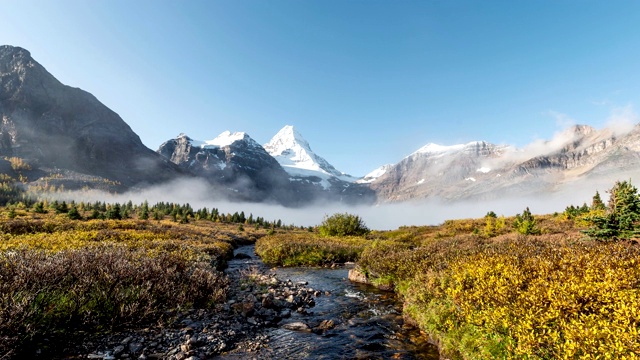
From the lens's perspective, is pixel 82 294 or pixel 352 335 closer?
pixel 82 294

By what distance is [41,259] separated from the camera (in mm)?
13461

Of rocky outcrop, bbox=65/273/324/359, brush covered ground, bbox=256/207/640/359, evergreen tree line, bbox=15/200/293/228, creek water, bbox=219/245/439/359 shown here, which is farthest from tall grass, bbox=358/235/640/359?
evergreen tree line, bbox=15/200/293/228

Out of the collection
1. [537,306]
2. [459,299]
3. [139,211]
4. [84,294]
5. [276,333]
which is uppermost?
[537,306]

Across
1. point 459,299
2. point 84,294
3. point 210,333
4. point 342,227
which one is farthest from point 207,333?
point 342,227

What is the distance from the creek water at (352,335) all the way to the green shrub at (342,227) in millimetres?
39645

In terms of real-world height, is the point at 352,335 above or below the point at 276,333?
above

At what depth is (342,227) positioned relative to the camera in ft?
198

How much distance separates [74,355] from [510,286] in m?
14.1

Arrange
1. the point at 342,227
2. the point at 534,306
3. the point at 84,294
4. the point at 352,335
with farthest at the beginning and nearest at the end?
the point at 342,227, the point at 352,335, the point at 84,294, the point at 534,306

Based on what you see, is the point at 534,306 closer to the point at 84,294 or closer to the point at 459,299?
the point at 459,299

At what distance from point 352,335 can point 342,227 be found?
46874 millimetres

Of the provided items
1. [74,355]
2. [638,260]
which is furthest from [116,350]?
[638,260]

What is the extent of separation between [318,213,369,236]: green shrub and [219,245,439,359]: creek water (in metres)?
39.6

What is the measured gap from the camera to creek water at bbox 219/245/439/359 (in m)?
11.6
